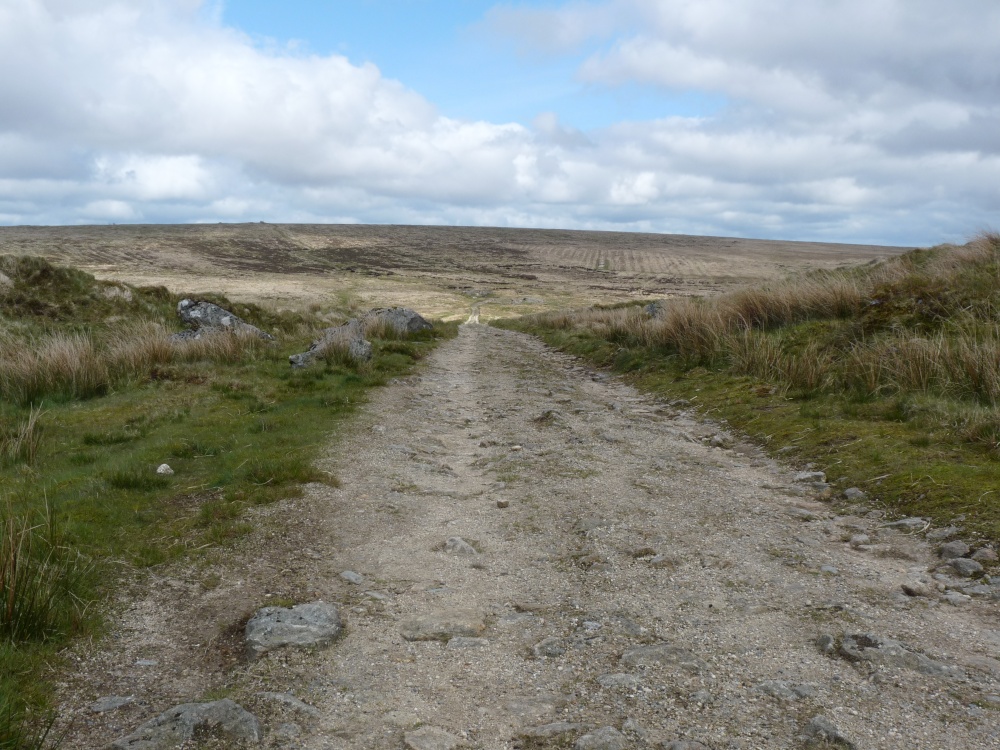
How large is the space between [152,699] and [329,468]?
398 cm

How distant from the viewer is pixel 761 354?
11883mm

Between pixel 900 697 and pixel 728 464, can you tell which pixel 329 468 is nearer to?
pixel 728 464

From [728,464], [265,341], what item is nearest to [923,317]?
[728,464]

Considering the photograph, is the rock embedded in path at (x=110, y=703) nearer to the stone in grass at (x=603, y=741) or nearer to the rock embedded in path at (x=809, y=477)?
the stone in grass at (x=603, y=741)

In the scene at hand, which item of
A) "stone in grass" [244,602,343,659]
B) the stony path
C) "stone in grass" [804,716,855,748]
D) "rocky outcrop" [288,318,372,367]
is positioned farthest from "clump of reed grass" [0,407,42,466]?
"stone in grass" [804,716,855,748]

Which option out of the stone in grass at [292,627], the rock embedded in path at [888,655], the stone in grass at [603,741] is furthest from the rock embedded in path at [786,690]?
the stone in grass at [292,627]

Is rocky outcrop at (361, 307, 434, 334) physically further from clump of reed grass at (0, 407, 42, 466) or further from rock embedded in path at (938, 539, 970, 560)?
rock embedded in path at (938, 539, 970, 560)

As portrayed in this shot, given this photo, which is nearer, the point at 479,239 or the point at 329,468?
the point at 329,468

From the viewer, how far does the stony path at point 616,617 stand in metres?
3.28

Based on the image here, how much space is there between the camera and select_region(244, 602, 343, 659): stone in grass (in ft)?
13.0

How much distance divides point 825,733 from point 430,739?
180 cm

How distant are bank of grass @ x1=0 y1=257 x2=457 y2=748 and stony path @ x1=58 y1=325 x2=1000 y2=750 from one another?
59cm

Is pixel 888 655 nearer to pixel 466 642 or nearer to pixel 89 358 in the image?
pixel 466 642

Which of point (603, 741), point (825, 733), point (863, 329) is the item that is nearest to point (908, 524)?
point (825, 733)
